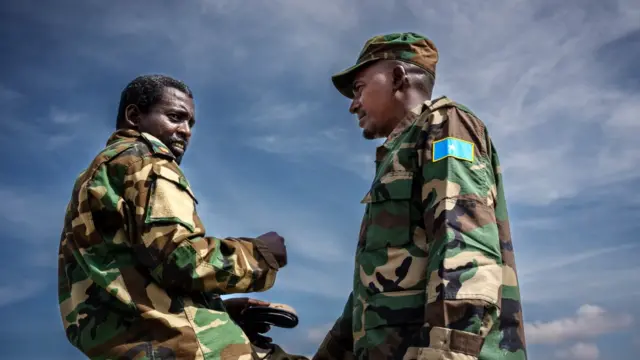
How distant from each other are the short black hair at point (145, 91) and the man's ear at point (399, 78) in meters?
1.82

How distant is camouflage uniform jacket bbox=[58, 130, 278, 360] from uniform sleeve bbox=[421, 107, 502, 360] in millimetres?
Result: 1533

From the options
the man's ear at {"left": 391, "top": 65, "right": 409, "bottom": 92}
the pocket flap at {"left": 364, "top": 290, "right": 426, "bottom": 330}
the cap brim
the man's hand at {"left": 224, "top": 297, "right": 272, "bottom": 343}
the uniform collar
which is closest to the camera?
the pocket flap at {"left": 364, "top": 290, "right": 426, "bottom": 330}

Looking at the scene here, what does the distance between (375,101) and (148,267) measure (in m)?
1.98

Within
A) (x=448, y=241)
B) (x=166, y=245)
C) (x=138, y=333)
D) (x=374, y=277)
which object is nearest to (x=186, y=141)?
(x=166, y=245)

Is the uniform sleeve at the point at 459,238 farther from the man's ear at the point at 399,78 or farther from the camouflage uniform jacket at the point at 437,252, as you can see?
the man's ear at the point at 399,78

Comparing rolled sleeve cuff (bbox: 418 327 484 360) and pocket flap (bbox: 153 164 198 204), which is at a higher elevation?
pocket flap (bbox: 153 164 198 204)

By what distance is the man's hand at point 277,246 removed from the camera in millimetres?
4918

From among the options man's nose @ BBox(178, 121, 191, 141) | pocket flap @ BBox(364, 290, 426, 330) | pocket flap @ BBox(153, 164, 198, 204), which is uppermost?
man's nose @ BBox(178, 121, 191, 141)

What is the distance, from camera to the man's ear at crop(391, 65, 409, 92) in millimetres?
4777

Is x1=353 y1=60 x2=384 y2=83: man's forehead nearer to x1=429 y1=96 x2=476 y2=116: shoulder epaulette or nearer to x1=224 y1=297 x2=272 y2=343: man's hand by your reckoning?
x1=429 y1=96 x2=476 y2=116: shoulder epaulette

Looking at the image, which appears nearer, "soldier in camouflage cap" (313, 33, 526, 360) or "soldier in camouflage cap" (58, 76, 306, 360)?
"soldier in camouflage cap" (313, 33, 526, 360)

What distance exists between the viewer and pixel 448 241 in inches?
141

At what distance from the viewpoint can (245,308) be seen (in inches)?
209

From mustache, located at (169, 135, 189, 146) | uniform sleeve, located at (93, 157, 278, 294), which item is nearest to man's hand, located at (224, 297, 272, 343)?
uniform sleeve, located at (93, 157, 278, 294)
